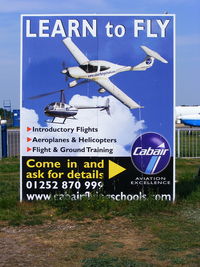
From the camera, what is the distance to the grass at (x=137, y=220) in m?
6.62

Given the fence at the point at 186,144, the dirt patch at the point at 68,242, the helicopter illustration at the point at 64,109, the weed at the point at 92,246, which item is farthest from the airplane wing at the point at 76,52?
the fence at the point at 186,144

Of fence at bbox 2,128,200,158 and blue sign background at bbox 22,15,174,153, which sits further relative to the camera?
fence at bbox 2,128,200,158

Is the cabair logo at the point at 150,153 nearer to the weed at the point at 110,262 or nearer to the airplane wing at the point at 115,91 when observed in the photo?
the airplane wing at the point at 115,91

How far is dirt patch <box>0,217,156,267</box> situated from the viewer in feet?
21.7

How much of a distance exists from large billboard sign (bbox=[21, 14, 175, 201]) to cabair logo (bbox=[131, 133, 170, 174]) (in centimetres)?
2

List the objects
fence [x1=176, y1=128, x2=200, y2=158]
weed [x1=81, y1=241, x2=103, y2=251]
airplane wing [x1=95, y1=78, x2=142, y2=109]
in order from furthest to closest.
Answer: fence [x1=176, y1=128, x2=200, y2=158] → airplane wing [x1=95, y1=78, x2=142, y2=109] → weed [x1=81, y1=241, x2=103, y2=251]

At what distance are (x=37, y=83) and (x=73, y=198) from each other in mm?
2044

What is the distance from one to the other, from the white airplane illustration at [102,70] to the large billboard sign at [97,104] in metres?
0.02

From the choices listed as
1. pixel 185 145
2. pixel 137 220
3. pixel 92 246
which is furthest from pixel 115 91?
pixel 185 145

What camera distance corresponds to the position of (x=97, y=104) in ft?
31.6

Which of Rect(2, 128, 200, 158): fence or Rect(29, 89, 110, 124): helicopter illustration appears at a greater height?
Rect(29, 89, 110, 124): helicopter illustration

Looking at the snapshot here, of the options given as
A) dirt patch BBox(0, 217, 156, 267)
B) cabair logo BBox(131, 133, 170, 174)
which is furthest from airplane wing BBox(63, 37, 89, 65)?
dirt patch BBox(0, 217, 156, 267)

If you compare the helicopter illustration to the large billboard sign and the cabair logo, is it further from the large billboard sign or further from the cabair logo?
the cabair logo

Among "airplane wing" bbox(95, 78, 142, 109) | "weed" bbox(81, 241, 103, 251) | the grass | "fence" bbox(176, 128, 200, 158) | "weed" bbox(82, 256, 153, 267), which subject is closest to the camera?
"weed" bbox(82, 256, 153, 267)
